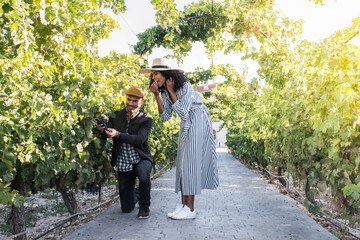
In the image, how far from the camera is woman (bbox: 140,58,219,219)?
4570 mm

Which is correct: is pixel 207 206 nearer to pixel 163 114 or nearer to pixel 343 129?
pixel 163 114

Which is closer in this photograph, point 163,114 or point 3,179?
point 3,179

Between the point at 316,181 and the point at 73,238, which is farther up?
the point at 316,181

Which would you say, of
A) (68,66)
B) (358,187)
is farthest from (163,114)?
(358,187)

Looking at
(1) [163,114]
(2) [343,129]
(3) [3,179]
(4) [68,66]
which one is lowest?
(3) [3,179]

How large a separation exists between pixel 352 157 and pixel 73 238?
2.90 m

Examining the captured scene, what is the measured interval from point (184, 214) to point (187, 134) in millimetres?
1011

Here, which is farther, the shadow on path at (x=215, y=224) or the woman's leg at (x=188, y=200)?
the woman's leg at (x=188, y=200)

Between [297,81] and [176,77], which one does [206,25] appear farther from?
[297,81]

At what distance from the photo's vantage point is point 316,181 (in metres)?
4.44

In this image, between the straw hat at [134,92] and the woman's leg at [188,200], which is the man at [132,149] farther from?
the woman's leg at [188,200]

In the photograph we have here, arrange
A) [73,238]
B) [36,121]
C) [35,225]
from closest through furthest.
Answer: [36,121]
[73,238]
[35,225]

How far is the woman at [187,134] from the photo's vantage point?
4.57m

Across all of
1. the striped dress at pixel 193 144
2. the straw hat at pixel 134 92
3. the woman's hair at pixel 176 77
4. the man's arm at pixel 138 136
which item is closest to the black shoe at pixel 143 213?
the striped dress at pixel 193 144
